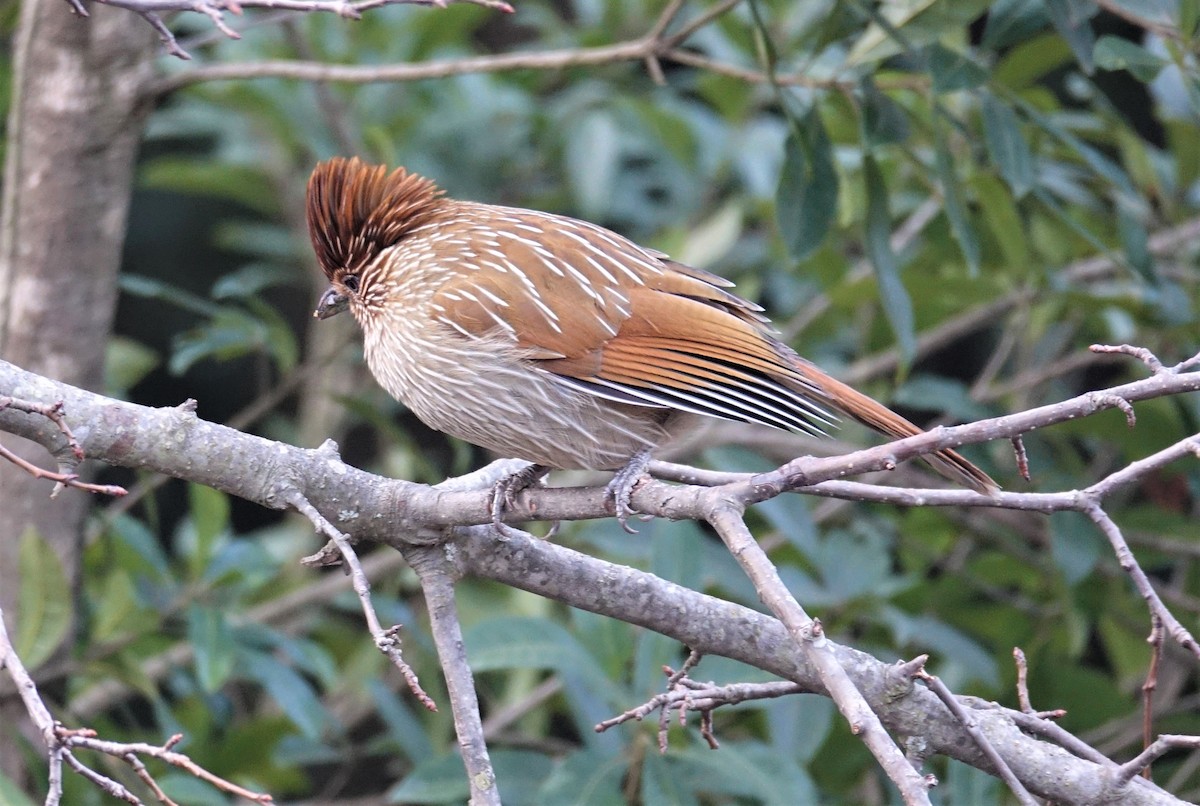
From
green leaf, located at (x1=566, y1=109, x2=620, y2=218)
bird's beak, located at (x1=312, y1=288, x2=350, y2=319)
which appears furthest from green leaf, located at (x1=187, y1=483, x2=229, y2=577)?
green leaf, located at (x1=566, y1=109, x2=620, y2=218)

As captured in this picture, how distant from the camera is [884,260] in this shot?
3387 millimetres

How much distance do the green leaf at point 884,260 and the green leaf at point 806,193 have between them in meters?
0.12

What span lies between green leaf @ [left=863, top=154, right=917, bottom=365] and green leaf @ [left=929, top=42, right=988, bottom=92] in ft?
0.86

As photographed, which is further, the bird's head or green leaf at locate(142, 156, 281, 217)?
green leaf at locate(142, 156, 281, 217)

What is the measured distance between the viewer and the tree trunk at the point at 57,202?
3273 millimetres

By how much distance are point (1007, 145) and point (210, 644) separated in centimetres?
234

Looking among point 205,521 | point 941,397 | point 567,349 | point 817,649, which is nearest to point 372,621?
point 817,649

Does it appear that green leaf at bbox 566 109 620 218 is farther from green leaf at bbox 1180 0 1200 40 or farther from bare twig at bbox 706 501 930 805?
bare twig at bbox 706 501 930 805

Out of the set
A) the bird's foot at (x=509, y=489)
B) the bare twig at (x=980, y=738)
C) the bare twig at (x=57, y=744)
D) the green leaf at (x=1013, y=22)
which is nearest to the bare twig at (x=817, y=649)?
the bare twig at (x=980, y=738)

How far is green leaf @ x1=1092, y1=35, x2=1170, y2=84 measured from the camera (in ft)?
10.0

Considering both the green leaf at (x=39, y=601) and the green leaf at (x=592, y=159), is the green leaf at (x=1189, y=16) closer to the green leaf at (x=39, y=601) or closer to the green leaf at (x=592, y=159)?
the green leaf at (x=592, y=159)

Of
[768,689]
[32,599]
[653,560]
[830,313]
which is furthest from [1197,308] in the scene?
[32,599]

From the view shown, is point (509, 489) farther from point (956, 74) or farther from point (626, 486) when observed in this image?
point (956, 74)

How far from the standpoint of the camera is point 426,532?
2324 mm
